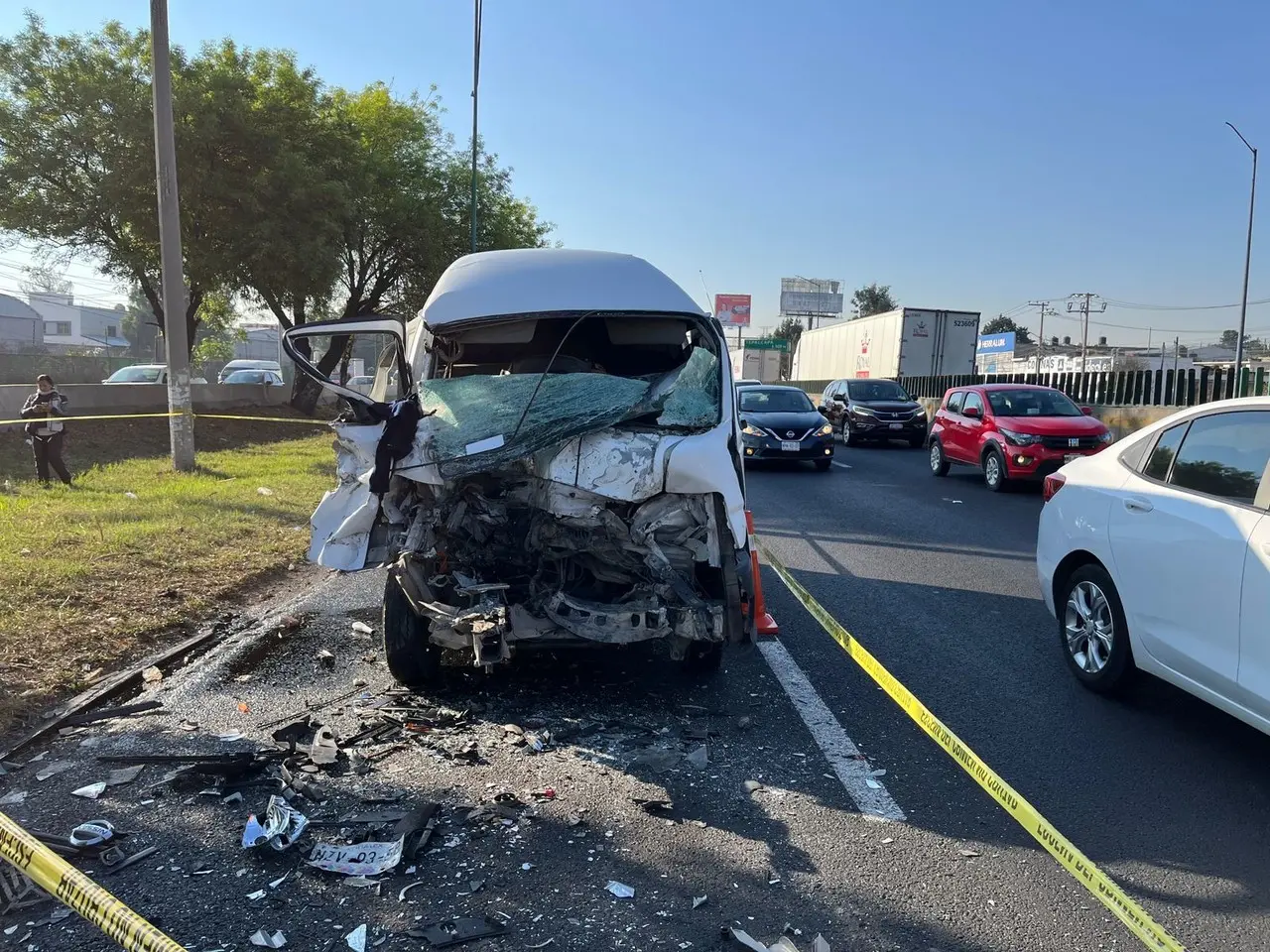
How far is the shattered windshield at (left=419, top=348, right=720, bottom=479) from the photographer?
181 inches

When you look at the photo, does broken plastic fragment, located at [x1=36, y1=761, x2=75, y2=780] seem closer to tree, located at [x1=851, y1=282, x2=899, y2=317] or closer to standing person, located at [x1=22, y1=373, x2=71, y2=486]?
standing person, located at [x1=22, y1=373, x2=71, y2=486]

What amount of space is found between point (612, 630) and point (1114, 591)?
2567 mm

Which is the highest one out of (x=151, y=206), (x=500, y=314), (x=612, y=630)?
(x=151, y=206)

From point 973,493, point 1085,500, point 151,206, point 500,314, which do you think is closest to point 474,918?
point 500,314

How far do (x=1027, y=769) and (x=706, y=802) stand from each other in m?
1.46

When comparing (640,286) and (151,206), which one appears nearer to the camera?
(640,286)

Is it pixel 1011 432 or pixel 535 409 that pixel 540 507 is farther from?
pixel 1011 432

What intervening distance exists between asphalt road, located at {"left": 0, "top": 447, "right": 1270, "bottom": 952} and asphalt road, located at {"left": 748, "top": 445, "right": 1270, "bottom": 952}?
0.5 inches

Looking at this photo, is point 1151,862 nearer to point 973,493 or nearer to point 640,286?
point 640,286

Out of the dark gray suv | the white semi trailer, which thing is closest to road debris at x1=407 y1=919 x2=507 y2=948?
the dark gray suv

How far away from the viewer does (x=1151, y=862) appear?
3326mm

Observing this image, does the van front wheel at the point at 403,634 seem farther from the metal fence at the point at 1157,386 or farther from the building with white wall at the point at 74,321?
the building with white wall at the point at 74,321

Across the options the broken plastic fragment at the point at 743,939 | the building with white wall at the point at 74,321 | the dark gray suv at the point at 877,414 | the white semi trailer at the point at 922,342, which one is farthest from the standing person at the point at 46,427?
the building with white wall at the point at 74,321

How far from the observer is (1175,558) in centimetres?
425
